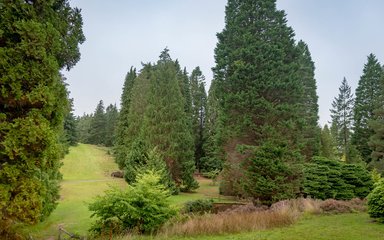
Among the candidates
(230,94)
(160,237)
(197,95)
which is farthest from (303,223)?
(197,95)

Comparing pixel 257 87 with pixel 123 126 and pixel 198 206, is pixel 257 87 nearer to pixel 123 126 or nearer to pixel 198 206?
pixel 198 206

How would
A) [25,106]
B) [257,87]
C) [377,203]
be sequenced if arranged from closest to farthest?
[25,106]
[377,203]
[257,87]

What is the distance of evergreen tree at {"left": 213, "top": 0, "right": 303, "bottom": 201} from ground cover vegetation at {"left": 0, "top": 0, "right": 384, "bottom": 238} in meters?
0.08

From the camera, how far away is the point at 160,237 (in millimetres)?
10492

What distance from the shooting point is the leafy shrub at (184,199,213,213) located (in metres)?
16.7

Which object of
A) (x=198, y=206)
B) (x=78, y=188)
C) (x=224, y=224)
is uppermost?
(x=224, y=224)

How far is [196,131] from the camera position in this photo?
4884cm

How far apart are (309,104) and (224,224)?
28731 mm

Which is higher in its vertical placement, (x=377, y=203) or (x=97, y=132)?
(x=97, y=132)

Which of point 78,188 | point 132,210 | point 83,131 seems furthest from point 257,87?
point 83,131

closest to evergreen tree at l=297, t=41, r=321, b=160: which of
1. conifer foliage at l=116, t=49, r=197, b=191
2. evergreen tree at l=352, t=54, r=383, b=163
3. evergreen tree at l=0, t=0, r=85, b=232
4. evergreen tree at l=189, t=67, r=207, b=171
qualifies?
evergreen tree at l=352, t=54, r=383, b=163

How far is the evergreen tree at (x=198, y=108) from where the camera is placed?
48.6 meters

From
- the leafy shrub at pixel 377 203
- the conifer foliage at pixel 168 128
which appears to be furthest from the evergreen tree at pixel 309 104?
the leafy shrub at pixel 377 203

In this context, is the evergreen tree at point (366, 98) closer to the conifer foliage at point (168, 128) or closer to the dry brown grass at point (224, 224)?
the conifer foliage at point (168, 128)
